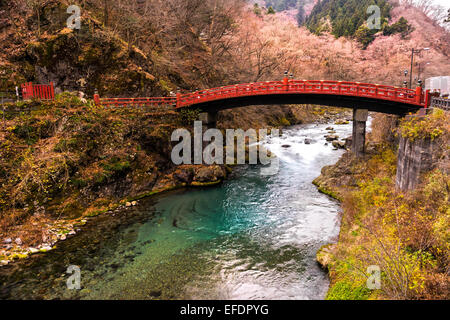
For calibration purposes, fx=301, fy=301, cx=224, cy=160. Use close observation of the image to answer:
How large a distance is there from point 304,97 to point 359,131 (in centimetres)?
512

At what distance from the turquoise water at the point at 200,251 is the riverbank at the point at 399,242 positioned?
3.57ft

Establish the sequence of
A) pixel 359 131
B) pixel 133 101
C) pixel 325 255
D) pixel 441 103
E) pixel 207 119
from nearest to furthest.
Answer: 1. pixel 325 255
2. pixel 441 103
3. pixel 359 131
4. pixel 133 101
5. pixel 207 119

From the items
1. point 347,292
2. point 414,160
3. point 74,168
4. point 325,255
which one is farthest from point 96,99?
point 414,160

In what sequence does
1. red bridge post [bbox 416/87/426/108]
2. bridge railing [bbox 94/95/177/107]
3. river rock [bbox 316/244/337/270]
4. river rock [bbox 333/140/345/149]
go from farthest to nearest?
river rock [bbox 333/140/345/149] → bridge railing [bbox 94/95/177/107] → red bridge post [bbox 416/87/426/108] → river rock [bbox 316/244/337/270]

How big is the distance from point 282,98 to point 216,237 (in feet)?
46.9

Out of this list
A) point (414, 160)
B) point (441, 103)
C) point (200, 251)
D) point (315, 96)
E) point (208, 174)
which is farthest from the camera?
point (208, 174)

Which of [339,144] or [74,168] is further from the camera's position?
[339,144]

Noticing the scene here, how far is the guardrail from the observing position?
1629 cm

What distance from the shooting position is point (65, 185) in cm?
1875

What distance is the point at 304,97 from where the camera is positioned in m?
24.9

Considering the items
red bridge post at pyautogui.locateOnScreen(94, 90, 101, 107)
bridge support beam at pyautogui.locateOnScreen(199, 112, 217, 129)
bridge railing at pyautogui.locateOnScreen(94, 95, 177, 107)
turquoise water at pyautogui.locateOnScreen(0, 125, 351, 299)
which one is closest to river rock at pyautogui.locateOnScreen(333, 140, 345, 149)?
turquoise water at pyautogui.locateOnScreen(0, 125, 351, 299)

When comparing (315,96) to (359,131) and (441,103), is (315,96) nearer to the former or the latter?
(359,131)

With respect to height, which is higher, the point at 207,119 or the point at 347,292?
the point at 207,119

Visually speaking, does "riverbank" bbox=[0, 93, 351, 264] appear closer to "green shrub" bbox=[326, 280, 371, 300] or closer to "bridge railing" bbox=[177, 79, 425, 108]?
"bridge railing" bbox=[177, 79, 425, 108]
